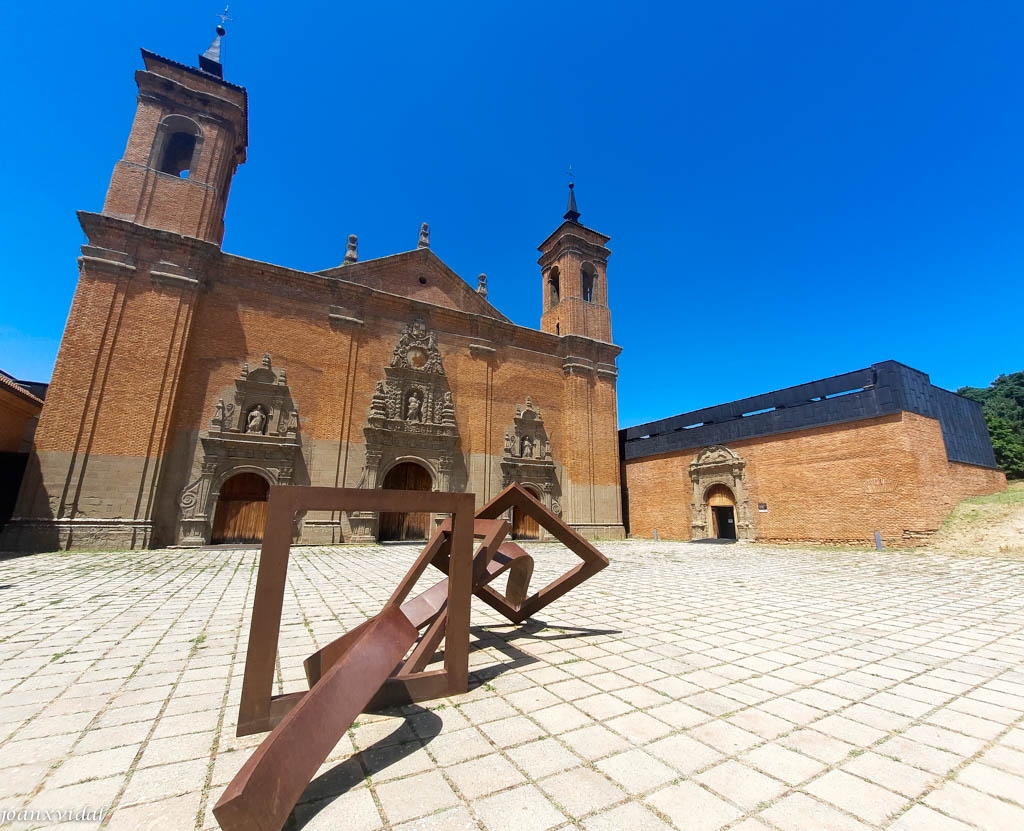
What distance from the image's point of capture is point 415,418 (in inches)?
643

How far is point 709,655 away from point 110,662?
15.9 ft

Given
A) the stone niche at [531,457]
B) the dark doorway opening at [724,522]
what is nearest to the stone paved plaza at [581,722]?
the stone niche at [531,457]

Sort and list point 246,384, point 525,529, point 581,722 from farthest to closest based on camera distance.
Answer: point 525,529 < point 246,384 < point 581,722

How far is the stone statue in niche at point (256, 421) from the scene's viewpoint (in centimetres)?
1364

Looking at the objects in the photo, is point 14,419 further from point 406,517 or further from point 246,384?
point 406,517

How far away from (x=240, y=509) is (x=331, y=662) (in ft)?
43.1

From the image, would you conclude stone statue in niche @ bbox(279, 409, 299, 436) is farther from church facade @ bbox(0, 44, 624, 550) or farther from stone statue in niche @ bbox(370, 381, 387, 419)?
stone statue in niche @ bbox(370, 381, 387, 419)

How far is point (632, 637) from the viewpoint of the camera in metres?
4.22

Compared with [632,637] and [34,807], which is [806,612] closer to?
[632,637]

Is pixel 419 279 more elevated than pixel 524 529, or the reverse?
pixel 419 279

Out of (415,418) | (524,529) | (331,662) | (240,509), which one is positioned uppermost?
(415,418)

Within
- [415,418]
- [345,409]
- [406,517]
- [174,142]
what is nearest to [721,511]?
[406,517]

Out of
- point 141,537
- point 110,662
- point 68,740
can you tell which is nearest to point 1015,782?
point 68,740

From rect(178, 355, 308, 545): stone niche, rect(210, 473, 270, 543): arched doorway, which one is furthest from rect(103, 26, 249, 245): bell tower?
rect(210, 473, 270, 543): arched doorway
